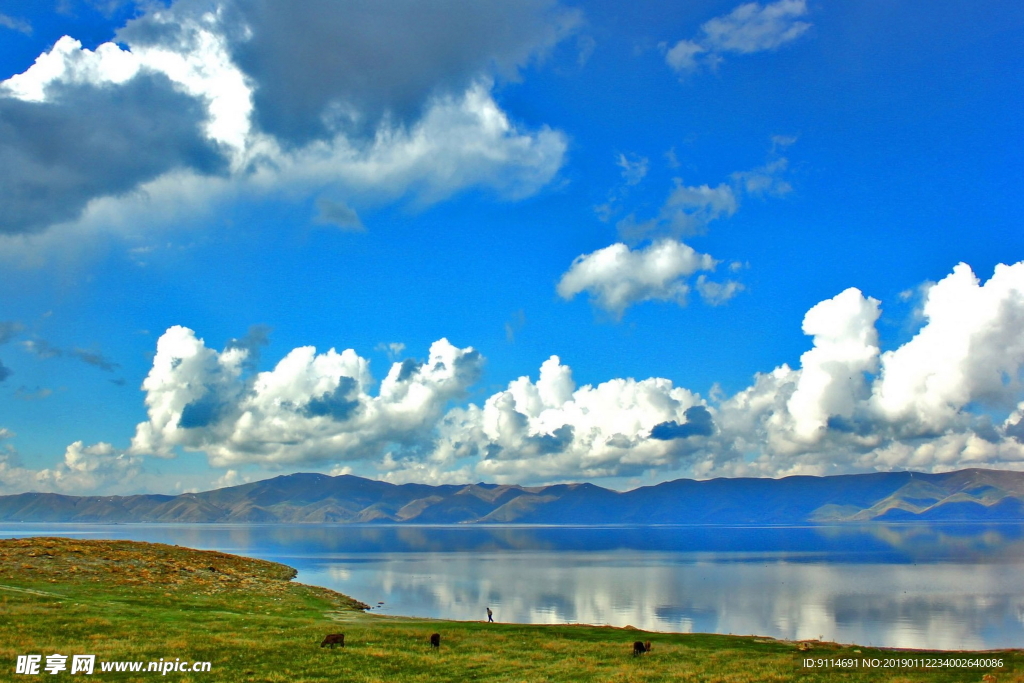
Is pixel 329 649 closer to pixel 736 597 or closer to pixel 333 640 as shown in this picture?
pixel 333 640

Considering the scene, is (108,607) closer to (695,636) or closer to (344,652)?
(344,652)

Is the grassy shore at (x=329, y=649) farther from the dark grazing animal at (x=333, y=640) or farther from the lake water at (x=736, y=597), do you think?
the lake water at (x=736, y=597)

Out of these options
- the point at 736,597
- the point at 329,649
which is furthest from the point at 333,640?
the point at 736,597

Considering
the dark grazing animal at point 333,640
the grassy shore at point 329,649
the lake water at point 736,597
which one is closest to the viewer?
the grassy shore at point 329,649

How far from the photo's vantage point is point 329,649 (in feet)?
162

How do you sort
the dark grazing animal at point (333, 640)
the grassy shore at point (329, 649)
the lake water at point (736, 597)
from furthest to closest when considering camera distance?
the lake water at point (736, 597) < the dark grazing animal at point (333, 640) < the grassy shore at point (329, 649)

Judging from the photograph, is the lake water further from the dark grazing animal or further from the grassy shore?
the dark grazing animal

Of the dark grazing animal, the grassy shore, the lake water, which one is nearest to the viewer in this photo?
the grassy shore

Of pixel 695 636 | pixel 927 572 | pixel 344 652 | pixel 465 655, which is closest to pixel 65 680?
pixel 344 652

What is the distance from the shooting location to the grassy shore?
42656 mm

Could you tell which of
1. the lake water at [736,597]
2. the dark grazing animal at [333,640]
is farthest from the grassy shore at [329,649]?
the lake water at [736,597]

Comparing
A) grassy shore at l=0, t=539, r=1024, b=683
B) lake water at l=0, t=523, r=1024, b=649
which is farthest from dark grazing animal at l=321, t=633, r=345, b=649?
lake water at l=0, t=523, r=1024, b=649

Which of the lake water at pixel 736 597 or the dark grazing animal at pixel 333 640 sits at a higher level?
the dark grazing animal at pixel 333 640

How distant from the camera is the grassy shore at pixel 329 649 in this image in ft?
140
